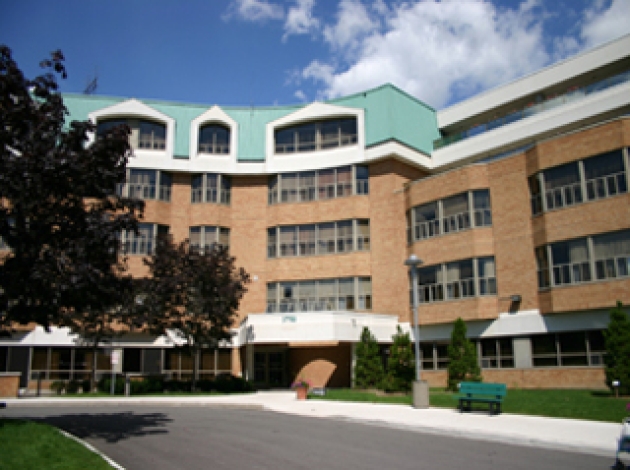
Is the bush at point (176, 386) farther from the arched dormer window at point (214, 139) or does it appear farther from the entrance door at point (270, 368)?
the arched dormer window at point (214, 139)

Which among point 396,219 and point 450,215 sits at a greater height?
point 396,219

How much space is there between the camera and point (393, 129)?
34.7 m

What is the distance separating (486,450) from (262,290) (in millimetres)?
25692

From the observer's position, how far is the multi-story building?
2600 centimetres

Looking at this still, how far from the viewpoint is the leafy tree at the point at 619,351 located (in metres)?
20.6

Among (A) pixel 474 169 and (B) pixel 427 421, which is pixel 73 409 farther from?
(A) pixel 474 169

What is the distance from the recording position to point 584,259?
25.4 m

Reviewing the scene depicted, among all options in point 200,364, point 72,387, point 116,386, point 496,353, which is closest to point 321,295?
point 200,364

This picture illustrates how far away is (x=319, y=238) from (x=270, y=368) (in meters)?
8.27

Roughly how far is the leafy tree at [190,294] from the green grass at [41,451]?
A: 15.7 metres

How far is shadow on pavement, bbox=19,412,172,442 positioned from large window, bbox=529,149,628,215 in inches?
740

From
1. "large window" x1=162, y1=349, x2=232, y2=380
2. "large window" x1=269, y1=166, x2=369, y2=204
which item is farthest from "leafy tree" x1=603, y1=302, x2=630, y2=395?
"large window" x1=162, y1=349, x2=232, y2=380

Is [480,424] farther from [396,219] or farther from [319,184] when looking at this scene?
[319,184]

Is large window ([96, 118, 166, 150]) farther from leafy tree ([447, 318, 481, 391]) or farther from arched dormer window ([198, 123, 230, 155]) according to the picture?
leafy tree ([447, 318, 481, 391])
